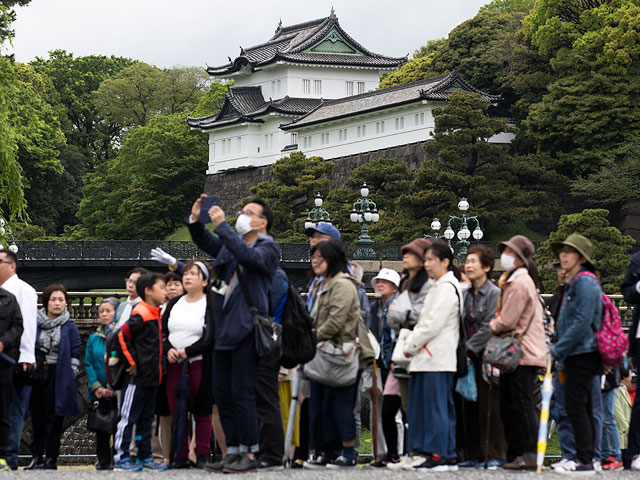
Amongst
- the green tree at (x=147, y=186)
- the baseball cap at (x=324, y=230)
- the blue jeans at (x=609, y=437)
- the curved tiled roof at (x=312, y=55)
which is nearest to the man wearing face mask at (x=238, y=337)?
the baseball cap at (x=324, y=230)

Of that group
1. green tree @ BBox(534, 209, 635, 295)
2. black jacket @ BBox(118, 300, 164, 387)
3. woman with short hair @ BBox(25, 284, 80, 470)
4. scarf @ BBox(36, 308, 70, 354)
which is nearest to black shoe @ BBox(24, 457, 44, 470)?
woman with short hair @ BBox(25, 284, 80, 470)

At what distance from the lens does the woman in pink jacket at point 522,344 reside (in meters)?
8.38

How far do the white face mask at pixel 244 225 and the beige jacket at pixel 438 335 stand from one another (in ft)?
4.35

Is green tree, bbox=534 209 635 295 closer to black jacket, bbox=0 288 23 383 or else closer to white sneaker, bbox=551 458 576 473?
white sneaker, bbox=551 458 576 473

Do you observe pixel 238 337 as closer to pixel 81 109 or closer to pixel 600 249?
pixel 600 249

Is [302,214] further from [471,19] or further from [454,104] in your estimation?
[471,19]

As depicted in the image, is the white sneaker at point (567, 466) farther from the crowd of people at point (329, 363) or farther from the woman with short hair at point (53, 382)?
the woman with short hair at point (53, 382)

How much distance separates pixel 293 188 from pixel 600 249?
1466cm

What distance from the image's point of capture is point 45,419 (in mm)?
10172

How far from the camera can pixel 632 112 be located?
40.1 metres

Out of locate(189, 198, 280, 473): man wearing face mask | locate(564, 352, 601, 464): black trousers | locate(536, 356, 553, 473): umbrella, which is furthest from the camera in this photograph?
locate(564, 352, 601, 464): black trousers

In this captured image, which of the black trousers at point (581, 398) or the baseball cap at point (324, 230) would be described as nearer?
the black trousers at point (581, 398)

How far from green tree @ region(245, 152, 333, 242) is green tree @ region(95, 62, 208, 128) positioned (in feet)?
76.6

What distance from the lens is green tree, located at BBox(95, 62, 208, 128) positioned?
230 ft
